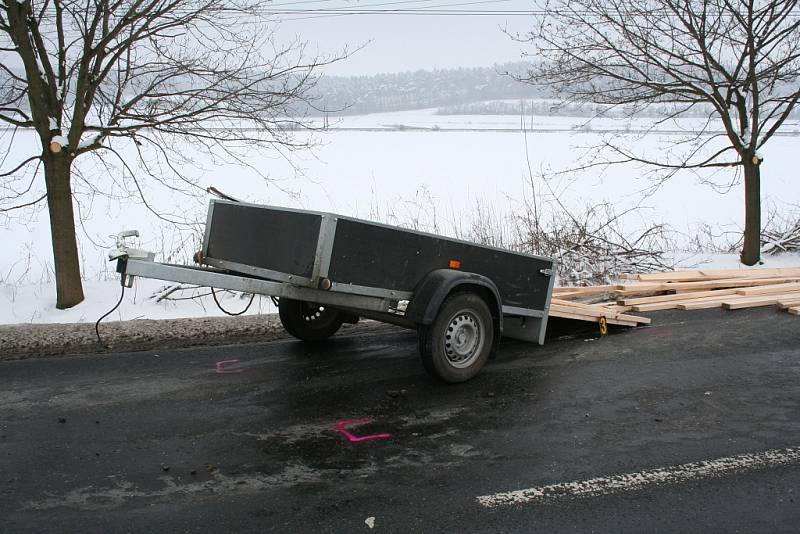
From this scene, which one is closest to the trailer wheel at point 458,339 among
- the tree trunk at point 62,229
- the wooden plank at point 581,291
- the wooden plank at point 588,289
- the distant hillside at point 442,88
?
the wooden plank at point 581,291

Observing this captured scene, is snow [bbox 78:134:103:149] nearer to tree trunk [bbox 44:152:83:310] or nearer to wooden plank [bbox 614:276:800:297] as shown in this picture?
tree trunk [bbox 44:152:83:310]

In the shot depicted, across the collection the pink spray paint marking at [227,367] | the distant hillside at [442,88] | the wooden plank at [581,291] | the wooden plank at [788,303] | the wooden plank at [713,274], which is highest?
the distant hillside at [442,88]

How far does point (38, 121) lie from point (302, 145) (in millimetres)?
3382

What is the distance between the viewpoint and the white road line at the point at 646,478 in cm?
383

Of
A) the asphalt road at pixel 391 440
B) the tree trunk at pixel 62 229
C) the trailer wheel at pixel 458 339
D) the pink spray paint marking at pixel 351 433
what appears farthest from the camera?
the tree trunk at pixel 62 229

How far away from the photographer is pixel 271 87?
9586 millimetres

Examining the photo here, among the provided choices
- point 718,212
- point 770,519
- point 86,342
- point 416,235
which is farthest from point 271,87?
point 718,212

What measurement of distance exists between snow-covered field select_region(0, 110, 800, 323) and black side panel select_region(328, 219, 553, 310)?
14.0ft

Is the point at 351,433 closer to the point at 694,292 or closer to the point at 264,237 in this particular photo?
the point at 264,237

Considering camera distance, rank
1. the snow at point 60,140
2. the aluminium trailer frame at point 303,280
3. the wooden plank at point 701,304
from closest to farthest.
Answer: the aluminium trailer frame at point 303,280 < the snow at point 60,140 < the wooden plank at point 701,304

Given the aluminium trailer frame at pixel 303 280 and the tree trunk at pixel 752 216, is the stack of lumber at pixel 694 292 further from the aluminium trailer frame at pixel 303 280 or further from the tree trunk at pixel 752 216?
the aluminium trailer frame at pixel 303 280

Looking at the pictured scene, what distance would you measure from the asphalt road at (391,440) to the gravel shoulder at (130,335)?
347 mm

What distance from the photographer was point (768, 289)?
9.37m

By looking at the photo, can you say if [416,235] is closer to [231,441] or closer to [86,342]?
[231,441]
